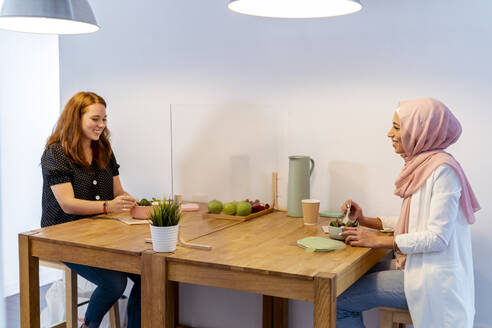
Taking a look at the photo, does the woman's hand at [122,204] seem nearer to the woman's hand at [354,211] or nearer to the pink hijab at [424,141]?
the woman's hand at [354,211]

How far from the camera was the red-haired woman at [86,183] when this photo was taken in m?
2.30

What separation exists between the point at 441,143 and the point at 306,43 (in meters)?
0.97

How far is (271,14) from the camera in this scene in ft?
6.18

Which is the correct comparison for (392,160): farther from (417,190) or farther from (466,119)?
(417,190)

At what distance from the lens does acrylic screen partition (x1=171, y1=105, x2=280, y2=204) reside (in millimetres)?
2121

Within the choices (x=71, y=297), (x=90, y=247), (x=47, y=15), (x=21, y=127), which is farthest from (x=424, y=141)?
(x=21, y=127)

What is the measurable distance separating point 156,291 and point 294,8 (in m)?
1.08

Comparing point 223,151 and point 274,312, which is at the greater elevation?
point 223,151

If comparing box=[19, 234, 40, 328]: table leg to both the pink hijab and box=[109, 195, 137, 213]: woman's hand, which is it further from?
the pink hijab

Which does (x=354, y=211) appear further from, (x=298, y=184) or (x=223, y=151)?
(x=223, y=151)

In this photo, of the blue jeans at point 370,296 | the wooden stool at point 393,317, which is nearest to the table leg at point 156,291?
the blue jeans at point 370,296

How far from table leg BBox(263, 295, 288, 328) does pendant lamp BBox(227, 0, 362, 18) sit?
1.40 metres

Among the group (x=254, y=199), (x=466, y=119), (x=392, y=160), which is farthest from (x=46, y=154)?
(x=466, y=119)

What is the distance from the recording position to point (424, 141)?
1.81 m
